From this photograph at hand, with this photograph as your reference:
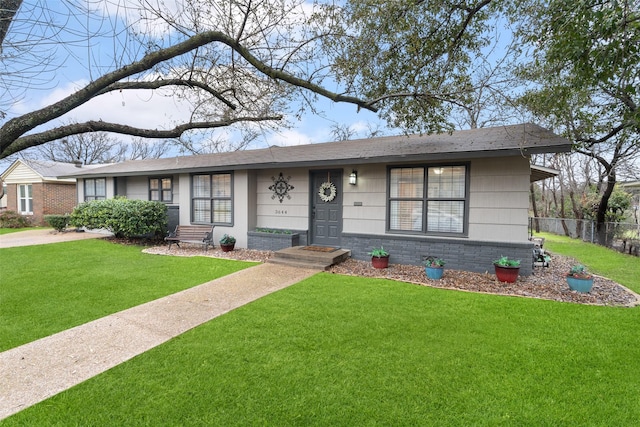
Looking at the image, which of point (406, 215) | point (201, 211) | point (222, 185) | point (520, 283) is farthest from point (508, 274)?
point (201, 211)

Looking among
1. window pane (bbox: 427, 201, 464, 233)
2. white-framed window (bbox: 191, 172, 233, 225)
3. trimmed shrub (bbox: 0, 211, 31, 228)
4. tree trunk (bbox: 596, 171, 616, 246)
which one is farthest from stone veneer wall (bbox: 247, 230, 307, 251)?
trimmed shrub (bbox: 0, 211, 31, 228)

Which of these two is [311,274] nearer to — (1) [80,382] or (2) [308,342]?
(2) [308,342]

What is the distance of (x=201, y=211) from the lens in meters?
10.4

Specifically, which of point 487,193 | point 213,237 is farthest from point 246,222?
point 487,193

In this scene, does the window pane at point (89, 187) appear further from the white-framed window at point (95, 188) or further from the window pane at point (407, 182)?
the window pane at point (407, 182)

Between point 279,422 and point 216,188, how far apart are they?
28.5 ft

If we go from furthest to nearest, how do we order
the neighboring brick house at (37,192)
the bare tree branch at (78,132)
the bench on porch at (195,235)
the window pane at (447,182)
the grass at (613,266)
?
the neighboring brick house at (37,192), the bench on porch at (195,235), the window pane at (447,182), the grass at (613,266), the bare tree branch at (78,132)

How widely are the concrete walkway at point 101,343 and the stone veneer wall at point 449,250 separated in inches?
122

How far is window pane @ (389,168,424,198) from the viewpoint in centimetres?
727

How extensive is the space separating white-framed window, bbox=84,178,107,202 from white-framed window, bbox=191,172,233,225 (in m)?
5.59

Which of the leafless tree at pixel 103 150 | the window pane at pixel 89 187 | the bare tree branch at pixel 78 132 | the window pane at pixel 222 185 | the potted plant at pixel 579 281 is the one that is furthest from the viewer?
the leafless tree at pixel 103 150

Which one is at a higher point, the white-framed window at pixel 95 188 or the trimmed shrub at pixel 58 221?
the white-framed window at pixel 95 188

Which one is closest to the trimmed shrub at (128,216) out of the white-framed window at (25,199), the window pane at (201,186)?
the window pane at (201,186)

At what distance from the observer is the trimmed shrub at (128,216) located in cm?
1010
